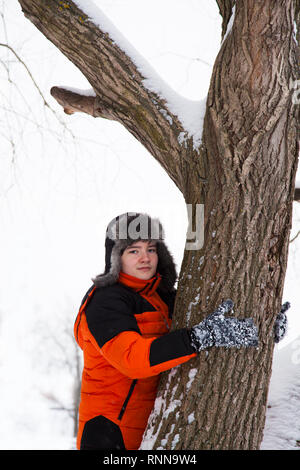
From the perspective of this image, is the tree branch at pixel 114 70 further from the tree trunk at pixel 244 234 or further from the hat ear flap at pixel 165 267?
the hat ear flap at pixel 165 267

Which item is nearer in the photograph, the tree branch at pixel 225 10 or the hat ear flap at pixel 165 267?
the tree branch at pixel 225 10

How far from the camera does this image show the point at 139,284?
254 cm

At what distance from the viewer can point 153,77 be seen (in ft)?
7.98

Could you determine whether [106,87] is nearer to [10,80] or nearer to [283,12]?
[283,12]

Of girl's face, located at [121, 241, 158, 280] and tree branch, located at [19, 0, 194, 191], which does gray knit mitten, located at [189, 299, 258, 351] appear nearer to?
girl's face, located at [121, 241, 158, 280]

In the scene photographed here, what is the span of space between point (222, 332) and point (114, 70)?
1.58 metres

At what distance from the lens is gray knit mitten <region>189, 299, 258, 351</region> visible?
2036 millimetres

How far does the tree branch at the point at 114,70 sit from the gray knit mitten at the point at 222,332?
81 centimetres

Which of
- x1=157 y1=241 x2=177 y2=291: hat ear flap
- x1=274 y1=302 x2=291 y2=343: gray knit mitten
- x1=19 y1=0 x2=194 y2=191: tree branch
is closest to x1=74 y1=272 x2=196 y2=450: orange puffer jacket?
x1=157 y1=241 x2=177 y2=291: hat ear flap

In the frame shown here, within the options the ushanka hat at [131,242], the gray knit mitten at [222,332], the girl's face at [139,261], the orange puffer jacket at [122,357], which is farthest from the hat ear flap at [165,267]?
the gray knit mitten at [222,332]

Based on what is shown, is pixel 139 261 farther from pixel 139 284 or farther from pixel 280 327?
pixel 280 327

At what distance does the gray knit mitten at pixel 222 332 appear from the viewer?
2.04 m

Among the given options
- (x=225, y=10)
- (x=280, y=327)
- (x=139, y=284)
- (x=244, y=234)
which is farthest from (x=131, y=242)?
(x=225, y=10)
